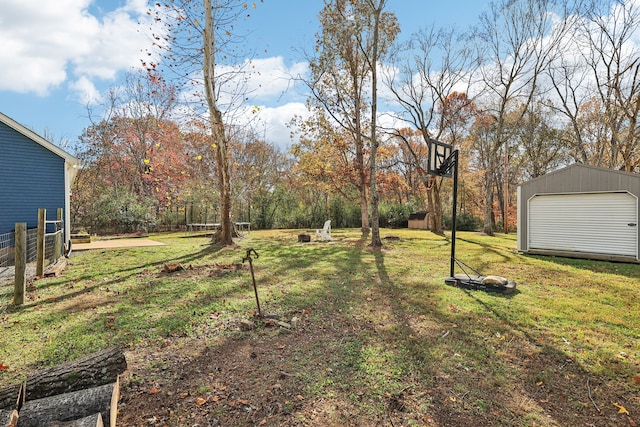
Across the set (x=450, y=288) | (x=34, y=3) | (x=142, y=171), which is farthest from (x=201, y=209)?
(x=450, y=288)

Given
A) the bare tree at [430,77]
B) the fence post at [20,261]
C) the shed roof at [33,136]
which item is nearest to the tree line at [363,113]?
the bare tree at [430,77]

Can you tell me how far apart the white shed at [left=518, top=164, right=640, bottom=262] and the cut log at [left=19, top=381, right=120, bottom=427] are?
A: 10.6 m

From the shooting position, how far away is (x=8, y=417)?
166cm

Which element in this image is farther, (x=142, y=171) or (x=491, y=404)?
(x=142, y=171)

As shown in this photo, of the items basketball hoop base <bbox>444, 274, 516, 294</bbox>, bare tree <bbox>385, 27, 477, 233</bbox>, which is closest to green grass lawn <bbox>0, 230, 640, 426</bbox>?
basketball hoop base <bbox>444, 274, 516, 294</bbox>

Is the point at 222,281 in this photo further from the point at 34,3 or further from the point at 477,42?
the point at 477,42

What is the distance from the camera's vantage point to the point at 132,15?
8484mm

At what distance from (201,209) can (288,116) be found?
7976 mm

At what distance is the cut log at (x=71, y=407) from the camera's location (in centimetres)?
174

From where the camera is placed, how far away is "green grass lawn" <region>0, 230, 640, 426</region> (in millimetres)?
2330

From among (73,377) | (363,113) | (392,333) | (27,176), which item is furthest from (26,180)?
(363,113)

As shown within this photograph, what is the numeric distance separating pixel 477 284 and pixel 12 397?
5667mm

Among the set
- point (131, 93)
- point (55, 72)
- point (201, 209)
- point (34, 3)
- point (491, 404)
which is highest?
point (131, 93)

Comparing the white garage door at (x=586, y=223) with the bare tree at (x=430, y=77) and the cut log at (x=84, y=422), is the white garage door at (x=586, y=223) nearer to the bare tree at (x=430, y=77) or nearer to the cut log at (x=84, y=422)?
the bare tree at (x=430, y=77)
